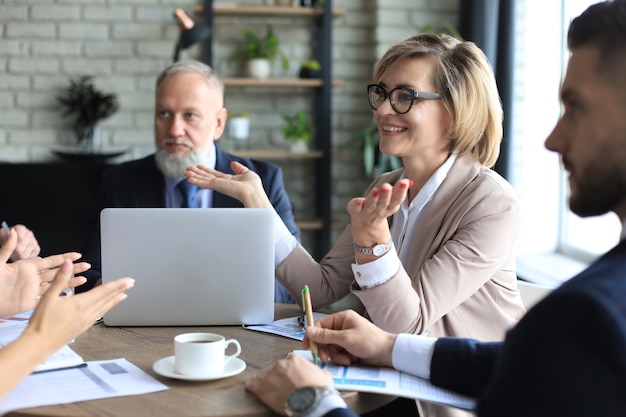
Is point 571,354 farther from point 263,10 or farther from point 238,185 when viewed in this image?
point 263,10

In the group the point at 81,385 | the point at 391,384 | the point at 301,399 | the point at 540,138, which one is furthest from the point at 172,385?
the point at 540,138

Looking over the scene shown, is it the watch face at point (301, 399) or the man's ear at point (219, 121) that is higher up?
the man's ear at point (219, 121)

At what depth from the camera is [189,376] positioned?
131 cm

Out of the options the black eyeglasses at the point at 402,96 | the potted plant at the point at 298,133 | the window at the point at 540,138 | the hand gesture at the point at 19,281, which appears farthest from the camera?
the potted plant at the point at 298,133

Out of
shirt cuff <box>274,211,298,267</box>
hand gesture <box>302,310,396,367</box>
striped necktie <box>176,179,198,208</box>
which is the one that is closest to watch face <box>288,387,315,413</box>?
hand gesture <box>302,310,396,367</box>

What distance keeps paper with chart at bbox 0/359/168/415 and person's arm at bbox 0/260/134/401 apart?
0.08 meters

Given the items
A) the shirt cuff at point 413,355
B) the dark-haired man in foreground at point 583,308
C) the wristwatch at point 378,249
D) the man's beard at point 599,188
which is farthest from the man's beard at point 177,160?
the man's beard at point 599,188

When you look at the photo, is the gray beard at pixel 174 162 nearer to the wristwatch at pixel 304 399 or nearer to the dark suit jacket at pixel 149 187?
the dark suit jacket at pixel 149 187

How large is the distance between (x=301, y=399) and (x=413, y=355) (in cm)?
29

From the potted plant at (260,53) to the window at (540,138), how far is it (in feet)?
4.76

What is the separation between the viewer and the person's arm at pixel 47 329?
1.14 m

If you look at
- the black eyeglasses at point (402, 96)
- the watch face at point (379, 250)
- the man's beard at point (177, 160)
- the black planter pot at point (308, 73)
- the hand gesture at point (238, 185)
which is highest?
the black planter pot at point (308, 73)

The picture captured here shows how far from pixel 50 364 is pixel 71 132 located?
3.40 metres

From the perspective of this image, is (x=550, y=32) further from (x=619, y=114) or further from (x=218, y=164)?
(x=619, y=114)
